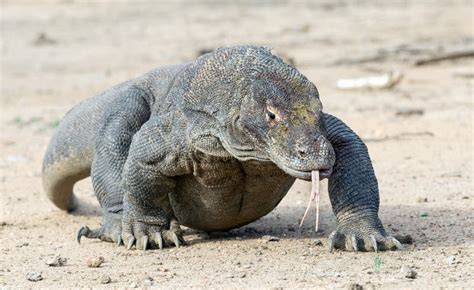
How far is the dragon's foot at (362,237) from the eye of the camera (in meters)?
6.31

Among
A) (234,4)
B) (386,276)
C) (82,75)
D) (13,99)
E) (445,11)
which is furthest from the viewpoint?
(234,4)

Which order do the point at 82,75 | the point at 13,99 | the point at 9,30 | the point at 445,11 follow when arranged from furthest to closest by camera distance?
the point at 445,11 → the point at 9,30 → the point at 82,75 → the point at 13,99

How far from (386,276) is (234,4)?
21575mm

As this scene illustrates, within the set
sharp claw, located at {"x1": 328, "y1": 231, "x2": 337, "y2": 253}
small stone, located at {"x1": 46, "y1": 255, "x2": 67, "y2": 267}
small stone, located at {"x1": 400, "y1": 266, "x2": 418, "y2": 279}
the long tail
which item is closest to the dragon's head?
small stone, located at {"x1": 400, "y1": 266, "x2": 418, "y2": 279}

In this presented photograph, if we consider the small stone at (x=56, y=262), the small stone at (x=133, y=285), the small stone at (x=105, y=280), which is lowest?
the small stone at (x=133, y=285)

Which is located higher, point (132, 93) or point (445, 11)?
point (445, 11)

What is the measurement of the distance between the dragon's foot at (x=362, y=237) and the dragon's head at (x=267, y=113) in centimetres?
80

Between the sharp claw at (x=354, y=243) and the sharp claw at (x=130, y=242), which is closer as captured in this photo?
the sharp claw at (x=354, y=243)

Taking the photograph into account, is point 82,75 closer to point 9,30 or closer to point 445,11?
point 9,30

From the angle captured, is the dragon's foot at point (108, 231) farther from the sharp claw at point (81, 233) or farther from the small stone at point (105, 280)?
the small stone at point (105, 280)

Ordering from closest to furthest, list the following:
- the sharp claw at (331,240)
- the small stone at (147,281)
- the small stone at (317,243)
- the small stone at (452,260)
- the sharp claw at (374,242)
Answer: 1. the small stone at (147,281)
2. the small stone at (452,260)
3. the sharp claw at (374,242)
4. the sharp claw at (331,240)
5. the small stone at (317,243)

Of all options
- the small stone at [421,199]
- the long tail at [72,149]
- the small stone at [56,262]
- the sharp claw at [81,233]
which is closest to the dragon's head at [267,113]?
the small stone at [56,262]

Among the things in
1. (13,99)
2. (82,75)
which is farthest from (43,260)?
(82,75)

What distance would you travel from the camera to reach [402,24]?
22688mm
